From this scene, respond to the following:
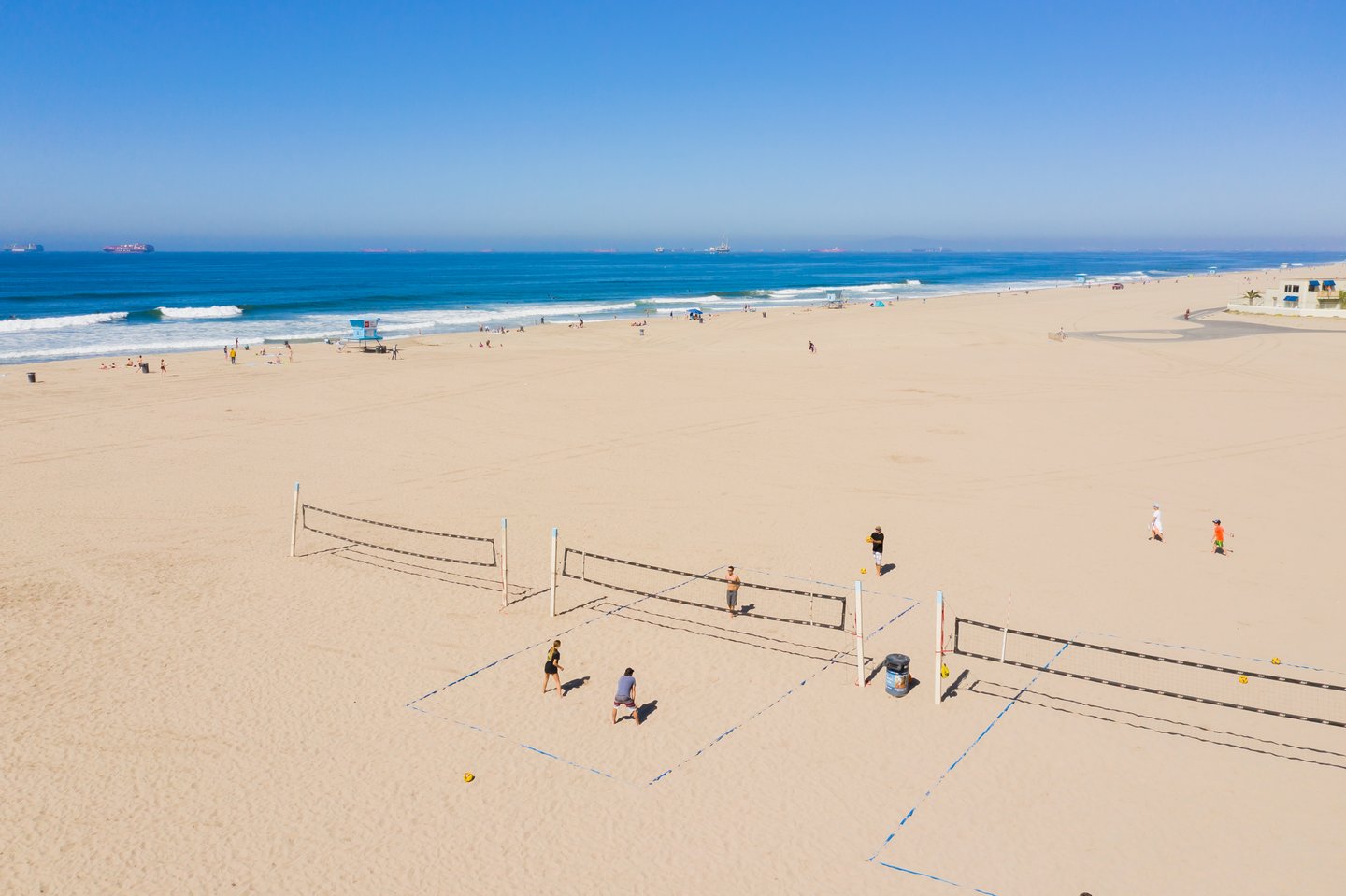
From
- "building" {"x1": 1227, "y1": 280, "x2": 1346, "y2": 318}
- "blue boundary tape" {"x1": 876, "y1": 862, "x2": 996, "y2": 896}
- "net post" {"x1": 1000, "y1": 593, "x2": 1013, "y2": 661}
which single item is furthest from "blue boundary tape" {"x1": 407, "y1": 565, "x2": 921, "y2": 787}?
"building" {"x1": 1227, "y1": 280, "x2": 1346, "y2": 318}

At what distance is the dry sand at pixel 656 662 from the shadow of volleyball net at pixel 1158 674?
0.26m

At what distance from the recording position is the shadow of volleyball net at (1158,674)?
11625mm

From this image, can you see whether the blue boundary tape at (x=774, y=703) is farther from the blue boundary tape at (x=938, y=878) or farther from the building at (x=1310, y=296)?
the building at (x=1310, y=296)

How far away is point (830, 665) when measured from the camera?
42.2 ft

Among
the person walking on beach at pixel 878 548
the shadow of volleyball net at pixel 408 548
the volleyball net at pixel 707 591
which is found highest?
the person walking on beach at pixel 878 548

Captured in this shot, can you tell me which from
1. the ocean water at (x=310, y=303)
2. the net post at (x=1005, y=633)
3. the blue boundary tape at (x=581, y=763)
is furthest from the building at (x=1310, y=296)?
the blue boundary tape at (x=581, y=763)

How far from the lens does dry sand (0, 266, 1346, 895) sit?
29.3ft

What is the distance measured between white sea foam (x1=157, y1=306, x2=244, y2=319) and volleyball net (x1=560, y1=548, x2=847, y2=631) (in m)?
76.0

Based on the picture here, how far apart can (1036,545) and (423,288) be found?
4535 inches

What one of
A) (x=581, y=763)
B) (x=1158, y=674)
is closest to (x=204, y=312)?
(x=581, y=763)

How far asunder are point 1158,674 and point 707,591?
7.66 metres

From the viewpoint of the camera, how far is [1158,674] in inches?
495

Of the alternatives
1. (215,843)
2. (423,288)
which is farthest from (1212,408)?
(423,288)

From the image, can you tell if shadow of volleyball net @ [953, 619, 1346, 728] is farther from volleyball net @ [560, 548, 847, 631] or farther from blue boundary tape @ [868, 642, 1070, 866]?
volleyball net @ [560, 548, 847, 631]
